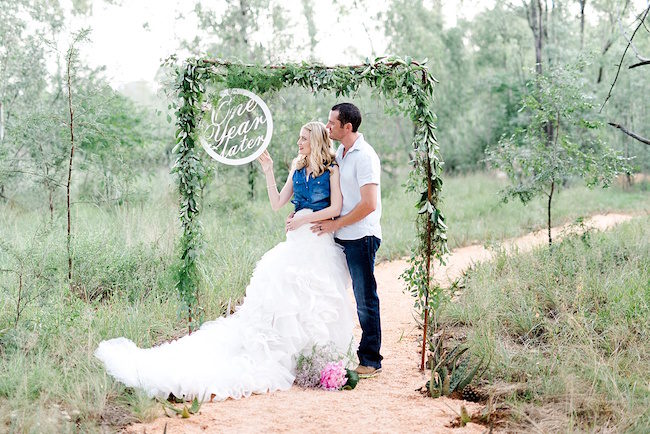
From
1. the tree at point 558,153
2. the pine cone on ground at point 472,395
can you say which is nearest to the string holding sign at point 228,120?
the pine cone on ground at point 472,395

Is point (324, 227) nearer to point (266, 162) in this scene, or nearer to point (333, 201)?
point (333, 201)

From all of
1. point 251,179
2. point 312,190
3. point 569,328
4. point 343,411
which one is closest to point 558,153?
point 569,328

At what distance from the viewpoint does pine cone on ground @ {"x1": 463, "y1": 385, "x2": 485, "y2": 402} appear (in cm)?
474

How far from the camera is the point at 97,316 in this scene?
5922mm

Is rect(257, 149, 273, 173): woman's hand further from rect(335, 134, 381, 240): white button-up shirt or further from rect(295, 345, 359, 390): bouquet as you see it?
rect(295, 345, 359, 390): bouquet

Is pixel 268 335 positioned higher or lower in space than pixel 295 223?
lower

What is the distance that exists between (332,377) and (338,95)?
229cm

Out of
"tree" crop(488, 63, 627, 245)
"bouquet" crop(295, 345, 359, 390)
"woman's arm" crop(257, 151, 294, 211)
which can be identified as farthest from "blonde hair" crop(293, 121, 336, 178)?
"tree" crop(488, 63, 627, 245)

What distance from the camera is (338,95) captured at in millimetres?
5445

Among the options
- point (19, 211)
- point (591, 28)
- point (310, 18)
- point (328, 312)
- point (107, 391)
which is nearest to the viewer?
point (107, 391)

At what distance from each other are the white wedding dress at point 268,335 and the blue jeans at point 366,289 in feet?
0.44

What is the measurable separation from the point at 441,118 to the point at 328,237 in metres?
15.8

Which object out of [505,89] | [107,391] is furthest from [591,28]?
[107,391]

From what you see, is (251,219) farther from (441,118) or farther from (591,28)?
(591,28)
